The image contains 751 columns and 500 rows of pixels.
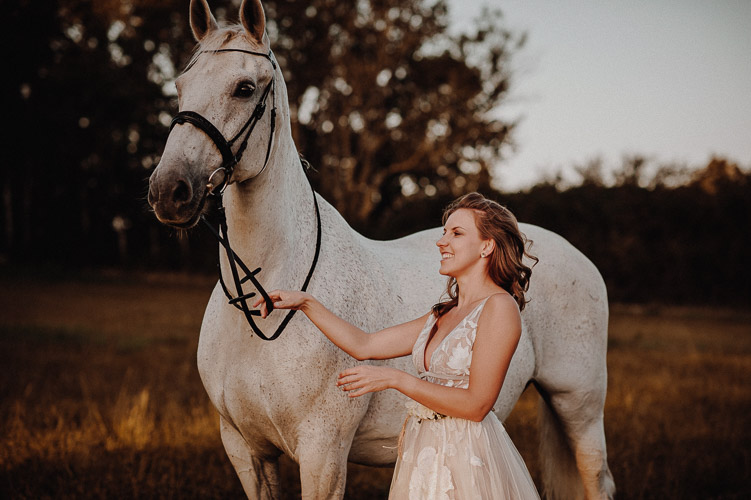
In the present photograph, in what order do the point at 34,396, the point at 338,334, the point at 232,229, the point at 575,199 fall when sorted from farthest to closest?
the point at 575,199, the point at 34,396, the point at 232,229, the point at 338,334

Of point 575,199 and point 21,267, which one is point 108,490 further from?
point 21,267

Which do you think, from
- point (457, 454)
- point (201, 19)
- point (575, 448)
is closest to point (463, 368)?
point (457, 454)

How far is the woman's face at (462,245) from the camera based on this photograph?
229 cm

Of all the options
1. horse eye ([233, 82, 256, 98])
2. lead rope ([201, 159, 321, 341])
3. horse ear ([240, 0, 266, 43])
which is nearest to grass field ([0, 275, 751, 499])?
lead rope ([201, 159, 321, 341])

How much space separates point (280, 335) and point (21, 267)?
2117 cm

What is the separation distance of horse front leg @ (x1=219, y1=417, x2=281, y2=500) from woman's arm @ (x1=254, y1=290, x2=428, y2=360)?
0.81m

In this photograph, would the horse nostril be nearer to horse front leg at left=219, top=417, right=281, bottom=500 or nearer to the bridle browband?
the bridle browband

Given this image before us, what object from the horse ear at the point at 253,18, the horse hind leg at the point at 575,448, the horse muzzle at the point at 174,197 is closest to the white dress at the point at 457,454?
the horse muzzle at the point at 174,197

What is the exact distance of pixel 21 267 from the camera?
20.3 m

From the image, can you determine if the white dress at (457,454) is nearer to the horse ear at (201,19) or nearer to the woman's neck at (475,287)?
the woman's neck at (475,287)

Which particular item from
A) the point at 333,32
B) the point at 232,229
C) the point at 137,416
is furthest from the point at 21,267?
the point at 232,229

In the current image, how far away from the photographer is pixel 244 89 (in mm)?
2389

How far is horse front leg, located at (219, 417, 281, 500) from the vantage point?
293 cm

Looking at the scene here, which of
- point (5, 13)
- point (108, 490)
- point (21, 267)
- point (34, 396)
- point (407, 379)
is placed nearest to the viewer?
point (407, 379)
